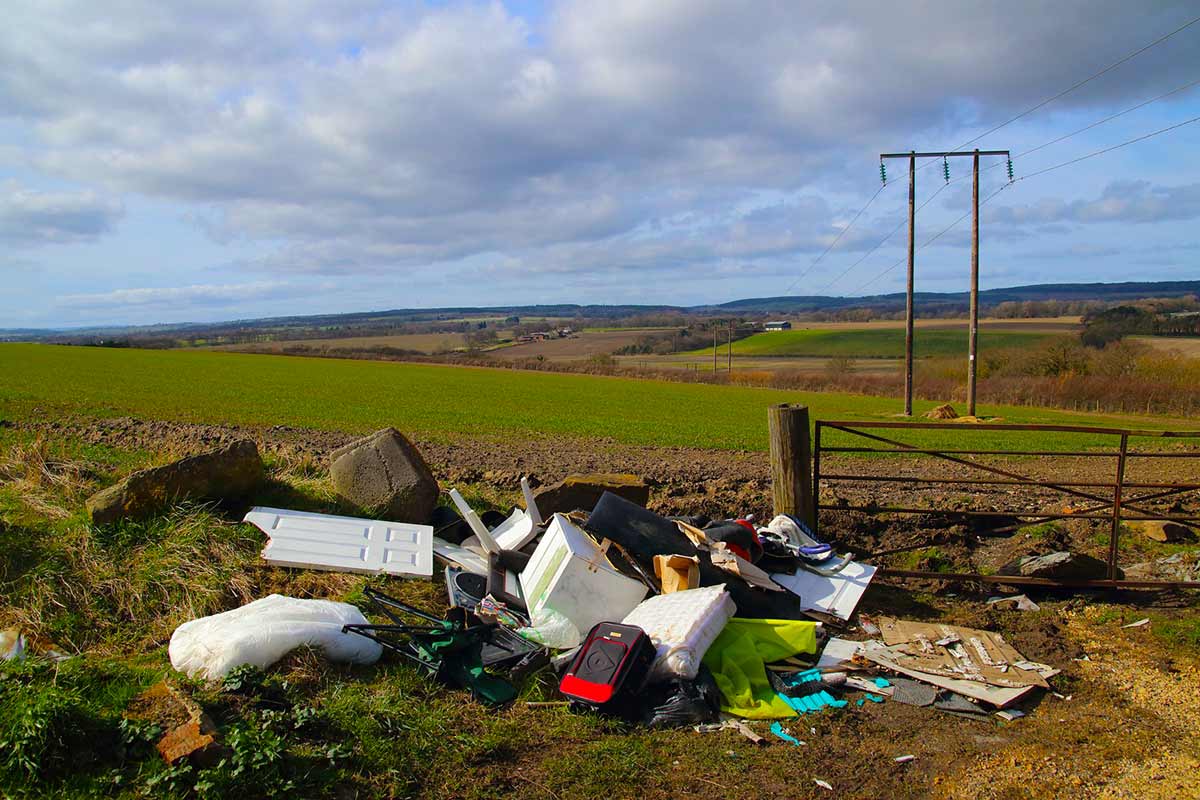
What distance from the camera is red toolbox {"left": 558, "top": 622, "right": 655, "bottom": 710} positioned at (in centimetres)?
457

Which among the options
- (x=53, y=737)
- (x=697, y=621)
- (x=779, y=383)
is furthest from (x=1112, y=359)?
(x=53, y=737)

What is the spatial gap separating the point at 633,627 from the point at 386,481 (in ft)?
11.9

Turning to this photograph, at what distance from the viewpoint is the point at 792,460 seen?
7418 millimetres

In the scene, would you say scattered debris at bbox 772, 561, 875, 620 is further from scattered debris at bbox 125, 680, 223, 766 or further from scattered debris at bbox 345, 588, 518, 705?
scattered debris at bbox 125, 680, 223, 766

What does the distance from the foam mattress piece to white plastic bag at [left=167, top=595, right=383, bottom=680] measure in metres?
1.74

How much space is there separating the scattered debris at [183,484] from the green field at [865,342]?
73595mm

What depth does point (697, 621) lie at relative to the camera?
4988mm

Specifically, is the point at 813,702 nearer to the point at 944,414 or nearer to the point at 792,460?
the point at 792,460

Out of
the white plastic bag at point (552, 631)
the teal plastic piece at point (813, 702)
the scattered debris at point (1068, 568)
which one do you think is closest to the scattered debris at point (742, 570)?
the teal plastic piece at point (813, 702)

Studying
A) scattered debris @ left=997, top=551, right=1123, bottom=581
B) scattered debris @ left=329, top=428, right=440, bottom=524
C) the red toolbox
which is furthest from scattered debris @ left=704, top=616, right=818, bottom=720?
scattered debris @ left=329, top=428, right=440, bottom=524

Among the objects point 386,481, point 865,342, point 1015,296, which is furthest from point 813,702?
point 1015,296

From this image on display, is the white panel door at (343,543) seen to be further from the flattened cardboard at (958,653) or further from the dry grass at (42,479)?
the flattened cardboard at (958,653)

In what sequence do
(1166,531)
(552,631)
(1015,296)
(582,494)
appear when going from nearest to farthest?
(552,631) < (582,494) < (1166,531) < (1015,296)

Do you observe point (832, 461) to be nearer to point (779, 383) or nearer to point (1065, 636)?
point (1065, 636)
